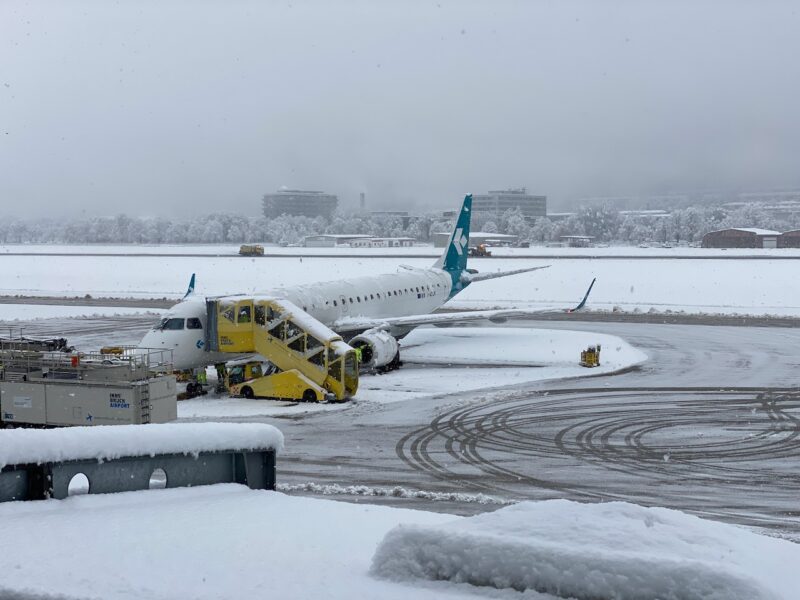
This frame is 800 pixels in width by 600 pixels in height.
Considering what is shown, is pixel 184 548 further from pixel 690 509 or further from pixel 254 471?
pixel 690 509

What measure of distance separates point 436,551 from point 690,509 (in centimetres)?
1233

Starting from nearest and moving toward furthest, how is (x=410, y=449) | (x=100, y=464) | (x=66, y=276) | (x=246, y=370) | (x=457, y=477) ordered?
(x=100, y=464), (x=457, y=477), (x=410, y=449), (x=246, y=370), (x=66, y=276)

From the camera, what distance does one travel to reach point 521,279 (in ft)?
317

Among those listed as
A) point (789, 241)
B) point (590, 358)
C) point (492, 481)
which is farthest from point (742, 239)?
point (492, 481)

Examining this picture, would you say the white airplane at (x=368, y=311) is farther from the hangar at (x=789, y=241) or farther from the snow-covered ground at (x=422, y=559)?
the hangar at (x=789, y=241)

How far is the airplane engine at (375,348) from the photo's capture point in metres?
34.8

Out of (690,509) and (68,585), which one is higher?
(68,585)

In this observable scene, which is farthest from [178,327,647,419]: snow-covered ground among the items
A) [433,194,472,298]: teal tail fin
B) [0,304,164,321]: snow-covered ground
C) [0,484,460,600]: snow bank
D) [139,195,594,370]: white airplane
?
[0,304,164,321]: snow-covered ground

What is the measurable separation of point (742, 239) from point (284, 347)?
563 feet

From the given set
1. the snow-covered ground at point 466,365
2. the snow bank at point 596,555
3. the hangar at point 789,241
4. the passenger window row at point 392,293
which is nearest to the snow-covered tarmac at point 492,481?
the snow bank at point 596,555

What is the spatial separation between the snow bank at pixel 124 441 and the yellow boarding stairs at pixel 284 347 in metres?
19.9

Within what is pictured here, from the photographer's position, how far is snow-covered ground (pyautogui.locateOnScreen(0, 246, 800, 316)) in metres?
71.1

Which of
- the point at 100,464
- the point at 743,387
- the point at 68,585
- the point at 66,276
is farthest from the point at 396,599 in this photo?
the point at 66,276

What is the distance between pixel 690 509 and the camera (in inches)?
683
